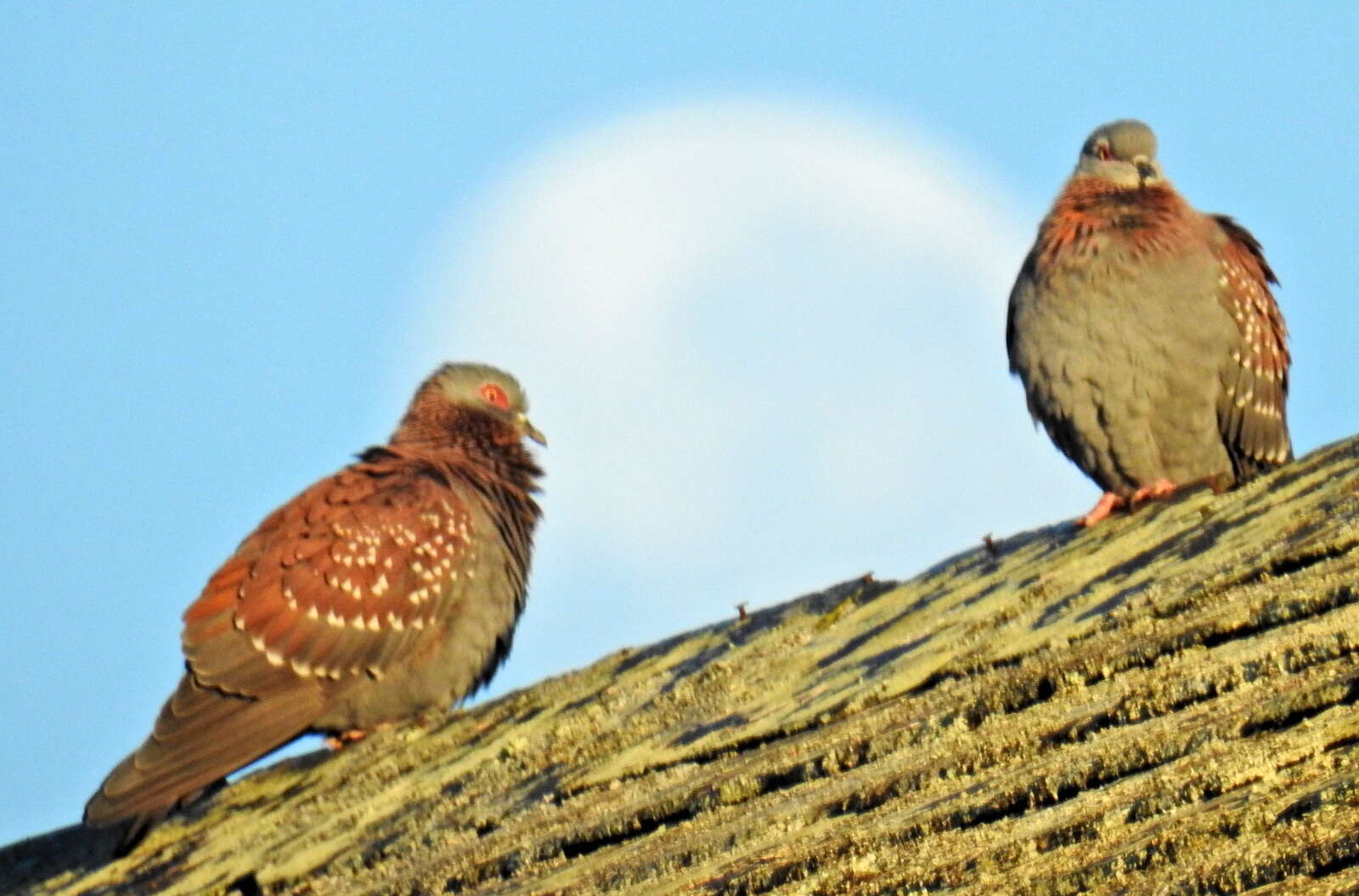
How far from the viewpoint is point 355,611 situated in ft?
25.5

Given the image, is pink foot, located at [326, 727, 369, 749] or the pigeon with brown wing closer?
pink foot, located at [326, 727, 369, 749]

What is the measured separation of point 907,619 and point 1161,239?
3161 millimetres

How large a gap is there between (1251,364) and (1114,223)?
0.87 meters

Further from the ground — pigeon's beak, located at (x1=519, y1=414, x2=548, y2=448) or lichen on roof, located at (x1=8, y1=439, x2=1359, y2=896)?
pigeon's beak, located at (x1=519, y1=414, x2=548, y2=448)

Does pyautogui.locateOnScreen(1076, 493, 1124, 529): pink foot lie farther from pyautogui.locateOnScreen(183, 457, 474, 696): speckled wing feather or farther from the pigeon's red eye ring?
the pigeon's red eye ring

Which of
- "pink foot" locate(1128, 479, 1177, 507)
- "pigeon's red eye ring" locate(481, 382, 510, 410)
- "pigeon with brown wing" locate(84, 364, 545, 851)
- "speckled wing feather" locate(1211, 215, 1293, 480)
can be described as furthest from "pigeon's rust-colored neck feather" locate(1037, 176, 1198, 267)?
"pigeon's red eye ring" locate(481, 382, 510, 410)

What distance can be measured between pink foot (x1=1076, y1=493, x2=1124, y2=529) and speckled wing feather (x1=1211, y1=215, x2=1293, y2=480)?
1.95m

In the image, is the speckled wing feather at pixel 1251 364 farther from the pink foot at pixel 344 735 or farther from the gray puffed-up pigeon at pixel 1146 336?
the pink foot at pixel 344 735

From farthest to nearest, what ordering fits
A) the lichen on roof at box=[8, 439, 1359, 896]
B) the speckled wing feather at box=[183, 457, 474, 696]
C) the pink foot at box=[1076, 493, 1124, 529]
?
the speckled wing feather at box=[183, 457, 474, 696] < the pink foot at box=[1076, 493, 1124, 529] < the lichen on roof at box=[8, 439, 1359, 896]

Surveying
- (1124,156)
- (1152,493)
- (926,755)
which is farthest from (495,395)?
(926,755)

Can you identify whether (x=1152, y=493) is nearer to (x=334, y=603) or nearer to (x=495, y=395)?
(x=334, y=603)

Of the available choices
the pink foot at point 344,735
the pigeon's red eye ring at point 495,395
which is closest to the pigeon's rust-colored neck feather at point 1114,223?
the pigeon's red eye ring at point 495,395

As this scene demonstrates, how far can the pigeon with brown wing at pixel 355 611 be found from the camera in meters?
7.46

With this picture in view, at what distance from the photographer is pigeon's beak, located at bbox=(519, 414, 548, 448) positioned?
380 inches
